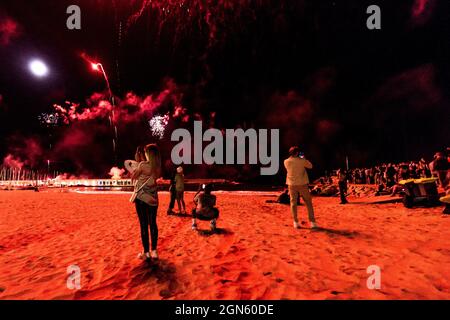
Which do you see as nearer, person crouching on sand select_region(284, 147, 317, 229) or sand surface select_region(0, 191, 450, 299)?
sand surface select_region(0, 191, 450, 299)

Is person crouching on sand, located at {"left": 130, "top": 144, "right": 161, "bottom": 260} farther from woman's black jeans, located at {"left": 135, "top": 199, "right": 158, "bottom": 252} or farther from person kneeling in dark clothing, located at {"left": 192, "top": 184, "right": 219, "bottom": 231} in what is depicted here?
person kneeling in dark clothing, located at {"left": 192, "top": 184, "right": 219, "bottom": 231}

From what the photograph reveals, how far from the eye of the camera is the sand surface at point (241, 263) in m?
3.23

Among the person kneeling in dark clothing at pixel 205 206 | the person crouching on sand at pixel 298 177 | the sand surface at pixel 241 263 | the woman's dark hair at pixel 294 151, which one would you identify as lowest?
the sand surface at pixel 241 263

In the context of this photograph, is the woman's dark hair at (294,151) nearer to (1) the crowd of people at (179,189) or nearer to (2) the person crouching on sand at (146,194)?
(1) the crowd of people at (179,189)

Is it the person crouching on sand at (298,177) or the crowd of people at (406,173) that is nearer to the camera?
the person crouching on sand at (298,177)

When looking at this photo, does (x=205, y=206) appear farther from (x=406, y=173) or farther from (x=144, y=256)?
(x=406, y=173)

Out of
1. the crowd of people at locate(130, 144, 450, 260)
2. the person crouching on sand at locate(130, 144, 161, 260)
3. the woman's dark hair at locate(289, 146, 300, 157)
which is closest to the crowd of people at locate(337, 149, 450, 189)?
the crowd of people at locate(130, 144, 450, 260)

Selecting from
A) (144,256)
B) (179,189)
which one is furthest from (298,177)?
(179,189)

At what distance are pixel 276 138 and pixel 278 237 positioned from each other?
72664 mm

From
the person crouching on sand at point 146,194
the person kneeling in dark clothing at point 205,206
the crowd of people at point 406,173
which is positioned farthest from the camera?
the crowd of people at point 406,173

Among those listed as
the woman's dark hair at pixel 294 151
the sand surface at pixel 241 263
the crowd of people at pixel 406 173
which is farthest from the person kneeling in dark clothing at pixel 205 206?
the crowd of people at pixel 406 173

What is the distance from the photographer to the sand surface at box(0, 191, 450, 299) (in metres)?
3.23

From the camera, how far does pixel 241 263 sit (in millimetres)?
4277
